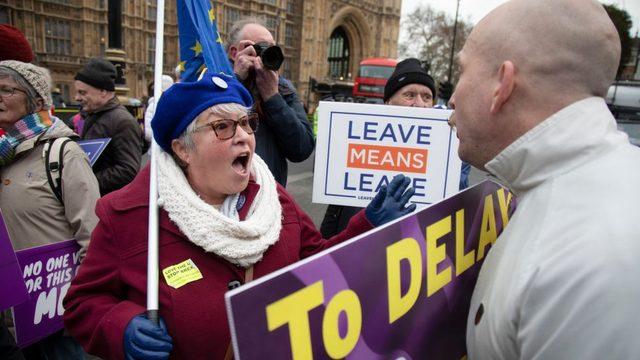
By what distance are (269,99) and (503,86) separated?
1589 mm

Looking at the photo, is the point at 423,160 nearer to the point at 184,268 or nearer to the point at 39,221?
the point at 184,268

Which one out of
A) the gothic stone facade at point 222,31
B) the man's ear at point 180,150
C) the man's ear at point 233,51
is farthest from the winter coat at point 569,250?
the gothic stone facade at point 222,31

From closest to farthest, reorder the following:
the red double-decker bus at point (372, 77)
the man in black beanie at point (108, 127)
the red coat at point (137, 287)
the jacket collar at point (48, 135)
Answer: the red coat at point (137, 287)
the jacket collar at point (48, 135)
the man in black beanie at point (108, 127)
the red double-decker bus at point (372, 77)

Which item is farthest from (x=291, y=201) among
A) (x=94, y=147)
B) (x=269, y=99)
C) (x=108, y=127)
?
(x=108, y=127)

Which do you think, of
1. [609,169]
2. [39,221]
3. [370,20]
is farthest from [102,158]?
[370,20]

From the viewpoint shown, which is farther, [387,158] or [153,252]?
[387,158]

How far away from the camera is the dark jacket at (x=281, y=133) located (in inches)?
98.6

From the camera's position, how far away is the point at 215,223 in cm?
156

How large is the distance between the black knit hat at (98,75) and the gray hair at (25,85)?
1132 mm

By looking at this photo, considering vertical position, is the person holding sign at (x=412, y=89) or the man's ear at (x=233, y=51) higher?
the man's ear at (x=233, y=51)

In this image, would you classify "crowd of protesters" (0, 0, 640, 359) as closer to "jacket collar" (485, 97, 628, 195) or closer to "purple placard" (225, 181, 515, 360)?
"jacket collar" (485, 97, 628, 195)

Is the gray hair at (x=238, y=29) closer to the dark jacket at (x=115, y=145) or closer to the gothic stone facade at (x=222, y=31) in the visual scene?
the dark jacket at (x=115, y=145)

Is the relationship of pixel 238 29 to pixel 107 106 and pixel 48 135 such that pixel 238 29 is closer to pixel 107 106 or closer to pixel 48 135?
pixel 48 135

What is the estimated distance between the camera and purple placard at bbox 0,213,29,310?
205cm
